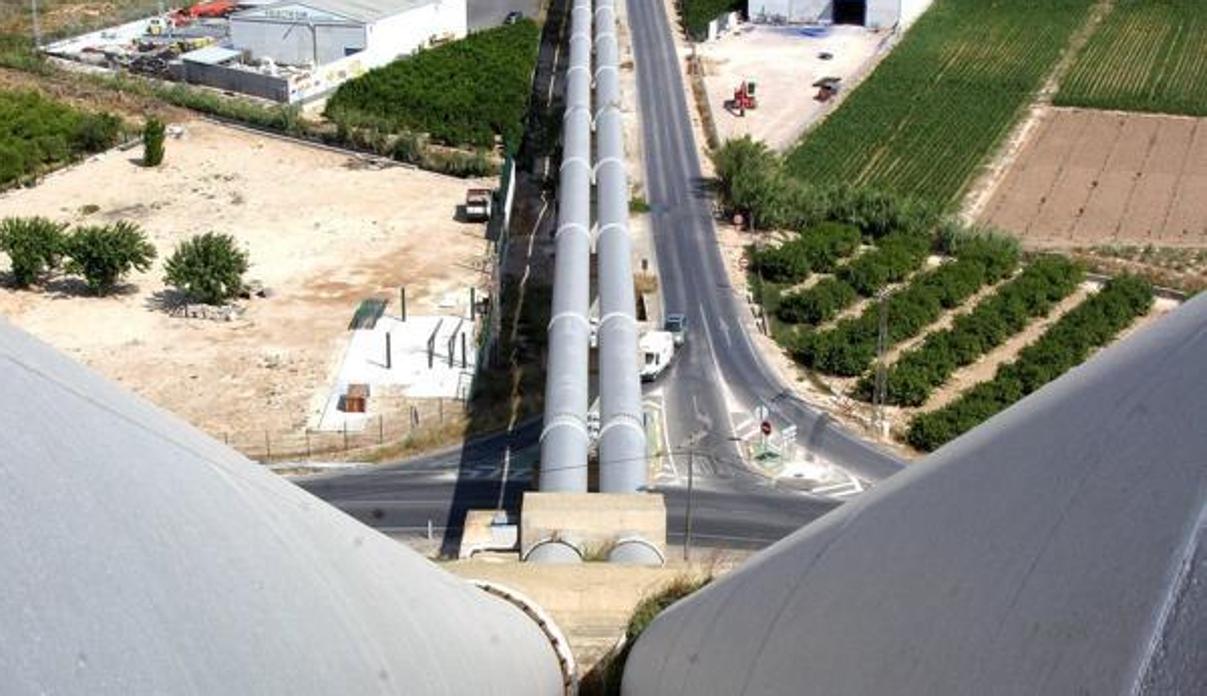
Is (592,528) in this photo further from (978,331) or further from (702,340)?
(978,331)

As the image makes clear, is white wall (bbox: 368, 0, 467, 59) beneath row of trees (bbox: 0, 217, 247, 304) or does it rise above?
above

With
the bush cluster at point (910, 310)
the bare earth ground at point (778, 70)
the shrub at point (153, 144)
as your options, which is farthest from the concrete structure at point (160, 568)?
the bare earth ground at point (778, 70)

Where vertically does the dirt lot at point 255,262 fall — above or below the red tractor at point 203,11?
below

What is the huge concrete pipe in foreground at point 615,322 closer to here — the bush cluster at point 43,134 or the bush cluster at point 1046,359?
the bush cluster at point 1046,359

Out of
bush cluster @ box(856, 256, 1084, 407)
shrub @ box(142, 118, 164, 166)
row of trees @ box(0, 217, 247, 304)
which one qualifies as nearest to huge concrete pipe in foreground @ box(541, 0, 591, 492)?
bush cluster @ box(856, 256, 1084, 407)

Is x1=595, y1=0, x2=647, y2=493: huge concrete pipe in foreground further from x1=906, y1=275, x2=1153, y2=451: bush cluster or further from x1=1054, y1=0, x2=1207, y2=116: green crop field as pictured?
x1=1054, y1=0, x2=1207, y2=116: green crop field

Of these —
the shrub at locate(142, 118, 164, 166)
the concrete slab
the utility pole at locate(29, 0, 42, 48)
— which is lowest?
the concrete slab

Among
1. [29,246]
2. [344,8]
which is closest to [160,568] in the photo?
[29,246]
